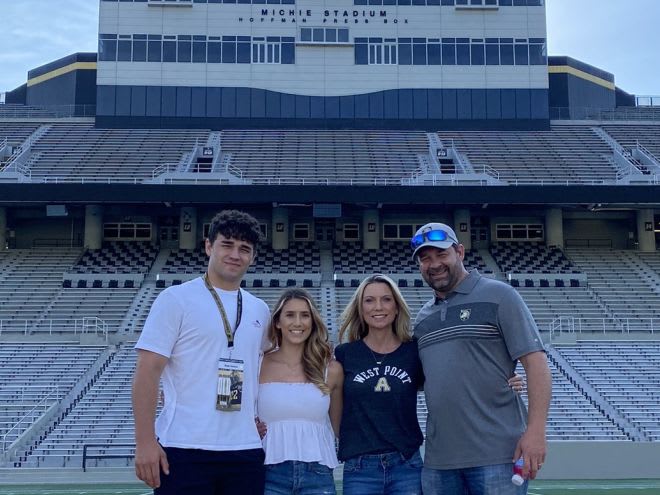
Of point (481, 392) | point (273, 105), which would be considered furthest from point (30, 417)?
point (273, 105)

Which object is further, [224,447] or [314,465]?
[314,465]

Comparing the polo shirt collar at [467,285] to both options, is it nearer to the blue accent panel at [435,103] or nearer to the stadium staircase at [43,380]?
the stadium staircase at [43,380]

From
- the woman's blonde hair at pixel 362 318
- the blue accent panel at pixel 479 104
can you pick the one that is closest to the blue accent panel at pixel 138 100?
the blue accent panel at pixel 479 104

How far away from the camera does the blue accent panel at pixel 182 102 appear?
3444 centimetres

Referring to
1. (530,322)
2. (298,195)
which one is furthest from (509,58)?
(530,322)

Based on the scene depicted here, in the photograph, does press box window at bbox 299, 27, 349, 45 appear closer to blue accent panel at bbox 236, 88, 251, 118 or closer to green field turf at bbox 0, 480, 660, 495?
blue accent panel at bbox 236, 88, 251, 118

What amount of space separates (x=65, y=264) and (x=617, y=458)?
23.8 metres

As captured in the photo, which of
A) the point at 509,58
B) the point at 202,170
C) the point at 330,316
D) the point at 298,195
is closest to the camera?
the point at 330,316

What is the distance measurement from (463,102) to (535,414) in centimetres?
3246

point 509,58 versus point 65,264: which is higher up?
point 509,58

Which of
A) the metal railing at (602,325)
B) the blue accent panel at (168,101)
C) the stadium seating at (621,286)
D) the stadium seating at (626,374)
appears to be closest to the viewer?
the stadium seating at (626,374)

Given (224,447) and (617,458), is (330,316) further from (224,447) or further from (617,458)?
(224,447)

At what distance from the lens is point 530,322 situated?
401cm

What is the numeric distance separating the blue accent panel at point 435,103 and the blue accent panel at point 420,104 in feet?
0.67
